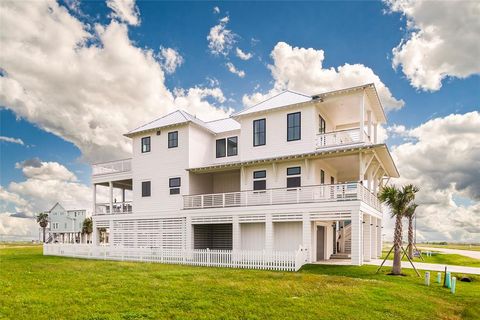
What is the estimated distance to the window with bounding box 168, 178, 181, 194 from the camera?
26.8 meters

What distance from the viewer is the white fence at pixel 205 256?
61.8ft

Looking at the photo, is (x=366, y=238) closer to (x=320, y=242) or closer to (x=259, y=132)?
(x=320, y=242)

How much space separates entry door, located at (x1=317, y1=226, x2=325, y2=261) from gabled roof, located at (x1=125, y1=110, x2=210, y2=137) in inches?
453

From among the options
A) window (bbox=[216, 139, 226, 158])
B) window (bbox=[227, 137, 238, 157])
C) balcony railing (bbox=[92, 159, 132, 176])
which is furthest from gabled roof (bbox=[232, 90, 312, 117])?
balcony railing (bbox=[92, 159, 132, 176])

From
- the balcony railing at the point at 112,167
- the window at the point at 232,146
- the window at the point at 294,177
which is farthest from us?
the balcony railing at the point at 112,167

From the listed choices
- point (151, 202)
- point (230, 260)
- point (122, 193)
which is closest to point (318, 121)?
point (230, 260)

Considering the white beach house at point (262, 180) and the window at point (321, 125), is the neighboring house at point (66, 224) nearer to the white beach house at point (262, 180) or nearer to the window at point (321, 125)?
the white beach house at point (262, 180)

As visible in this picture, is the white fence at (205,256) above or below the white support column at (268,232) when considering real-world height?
below

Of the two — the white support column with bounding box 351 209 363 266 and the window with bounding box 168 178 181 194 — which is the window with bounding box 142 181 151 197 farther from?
the white support column with bounding box 351 209 363 266

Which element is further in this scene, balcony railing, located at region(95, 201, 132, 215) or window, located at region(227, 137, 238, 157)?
balcony railing, located at region(95, 201, 132, 215)

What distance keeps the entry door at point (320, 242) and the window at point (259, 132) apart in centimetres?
693

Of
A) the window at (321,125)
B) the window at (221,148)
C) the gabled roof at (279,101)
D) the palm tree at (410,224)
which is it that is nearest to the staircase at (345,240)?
the palm tree at (410,224)

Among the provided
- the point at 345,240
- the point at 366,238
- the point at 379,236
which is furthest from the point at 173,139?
the point at 379,236

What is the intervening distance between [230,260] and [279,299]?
9963 mm
